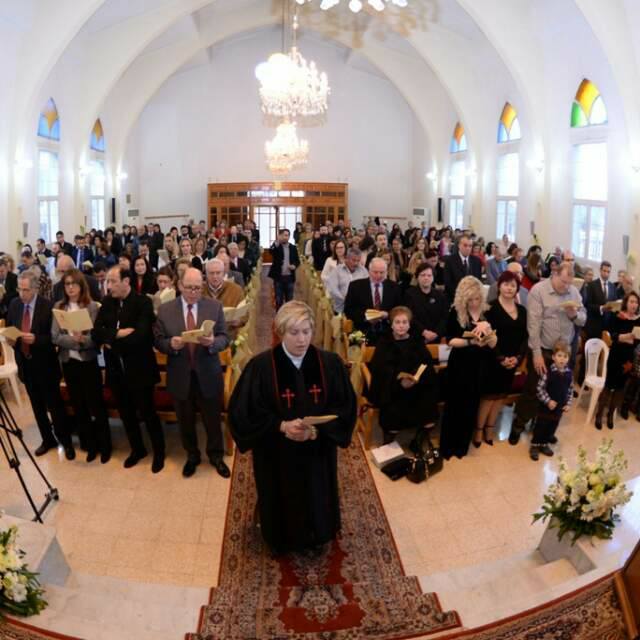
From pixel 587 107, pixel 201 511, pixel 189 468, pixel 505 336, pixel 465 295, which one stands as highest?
pixel 587 107

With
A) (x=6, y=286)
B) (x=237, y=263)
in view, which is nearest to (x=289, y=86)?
(x=237, y=263)

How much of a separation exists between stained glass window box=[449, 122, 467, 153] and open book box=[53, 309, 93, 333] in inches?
834

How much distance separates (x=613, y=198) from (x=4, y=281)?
500 inches

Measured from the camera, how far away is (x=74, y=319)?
18.5ft

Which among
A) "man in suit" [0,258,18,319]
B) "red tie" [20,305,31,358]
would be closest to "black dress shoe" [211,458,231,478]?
"red tie" [20,305,31,358]

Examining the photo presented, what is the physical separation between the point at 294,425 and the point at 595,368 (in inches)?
192

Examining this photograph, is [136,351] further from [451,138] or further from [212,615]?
[451,138]

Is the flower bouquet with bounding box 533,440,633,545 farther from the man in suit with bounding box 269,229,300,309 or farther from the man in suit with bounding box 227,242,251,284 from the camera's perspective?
the man in suit with bounding box 269,229,300,309

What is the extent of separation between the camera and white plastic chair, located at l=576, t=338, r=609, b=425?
753 cm

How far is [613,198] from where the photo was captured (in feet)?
48.8

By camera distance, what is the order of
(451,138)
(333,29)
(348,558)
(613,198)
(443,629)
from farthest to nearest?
(451,138) < (333,29) < (613,198) < (348,558) < (443,629)

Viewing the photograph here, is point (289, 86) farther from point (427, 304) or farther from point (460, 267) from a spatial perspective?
point (427, 304)

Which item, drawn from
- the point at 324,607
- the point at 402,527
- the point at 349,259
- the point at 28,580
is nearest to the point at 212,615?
the point at 324,607

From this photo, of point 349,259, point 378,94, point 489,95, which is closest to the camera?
point 349,259
